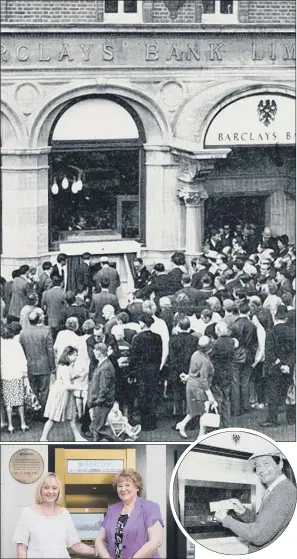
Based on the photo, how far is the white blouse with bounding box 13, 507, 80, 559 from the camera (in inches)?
316

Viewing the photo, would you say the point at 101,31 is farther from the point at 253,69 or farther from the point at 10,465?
the point at 10,465

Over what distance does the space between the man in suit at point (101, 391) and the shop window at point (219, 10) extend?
2275mm

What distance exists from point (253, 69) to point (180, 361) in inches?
78.9

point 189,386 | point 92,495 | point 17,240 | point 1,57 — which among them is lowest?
point 92,495

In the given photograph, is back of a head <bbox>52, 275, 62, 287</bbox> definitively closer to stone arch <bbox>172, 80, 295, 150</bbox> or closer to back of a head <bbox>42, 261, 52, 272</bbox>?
back of a head <bbox>42, 261, 52, 272</bbox>

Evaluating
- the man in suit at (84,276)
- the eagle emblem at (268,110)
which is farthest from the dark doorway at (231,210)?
the man in suit at (84,276)

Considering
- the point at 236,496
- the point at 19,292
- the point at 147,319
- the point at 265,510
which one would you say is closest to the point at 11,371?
the point at 19,292

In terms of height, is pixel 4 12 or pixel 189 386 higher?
pixel 4 12

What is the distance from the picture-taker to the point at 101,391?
8547 mm

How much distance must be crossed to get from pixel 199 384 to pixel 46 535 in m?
1.43

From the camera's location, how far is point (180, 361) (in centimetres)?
855

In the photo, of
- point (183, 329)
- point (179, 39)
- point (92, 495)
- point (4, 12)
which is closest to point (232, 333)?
point (183, 329)

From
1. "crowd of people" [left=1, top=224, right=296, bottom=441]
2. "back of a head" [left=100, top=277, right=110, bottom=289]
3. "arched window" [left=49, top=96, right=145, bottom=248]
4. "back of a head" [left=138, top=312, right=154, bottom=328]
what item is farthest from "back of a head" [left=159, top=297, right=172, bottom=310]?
"arched window" [left=49, top=96, right=145, bottom=248]

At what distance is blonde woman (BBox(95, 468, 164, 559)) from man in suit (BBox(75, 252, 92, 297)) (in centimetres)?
129
